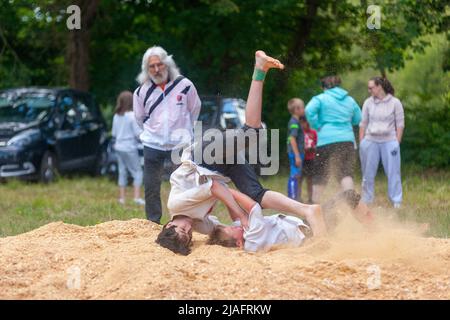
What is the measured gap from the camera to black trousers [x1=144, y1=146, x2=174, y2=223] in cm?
1005

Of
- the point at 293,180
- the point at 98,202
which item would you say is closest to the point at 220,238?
the point at 293,180

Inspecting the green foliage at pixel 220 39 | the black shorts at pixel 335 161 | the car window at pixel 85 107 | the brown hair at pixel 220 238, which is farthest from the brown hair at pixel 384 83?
the car window at pixel 85 107

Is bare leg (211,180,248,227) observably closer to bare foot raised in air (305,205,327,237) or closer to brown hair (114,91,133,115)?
bare foot raised in air (305,205,327,237)

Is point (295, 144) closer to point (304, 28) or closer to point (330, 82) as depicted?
point (330, 82)

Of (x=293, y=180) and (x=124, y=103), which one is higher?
(x=124, y=103)

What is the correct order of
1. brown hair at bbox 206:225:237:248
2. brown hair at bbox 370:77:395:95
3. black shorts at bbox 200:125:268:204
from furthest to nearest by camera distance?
1. brown hair at bbox 370:77:395:95
2. black shorts at bbox 200:125:268:204
3. brown hair at bbox 206:225:237:248

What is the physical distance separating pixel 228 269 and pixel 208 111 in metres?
10.8

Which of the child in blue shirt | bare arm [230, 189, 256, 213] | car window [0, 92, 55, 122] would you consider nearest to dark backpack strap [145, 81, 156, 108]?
bare arm [230, 189, 256, 213]

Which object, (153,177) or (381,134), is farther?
(381,134)

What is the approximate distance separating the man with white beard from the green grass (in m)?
1.82

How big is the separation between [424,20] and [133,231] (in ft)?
37.4

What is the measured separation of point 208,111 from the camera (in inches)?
700

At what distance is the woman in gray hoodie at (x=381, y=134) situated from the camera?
13219 mm
